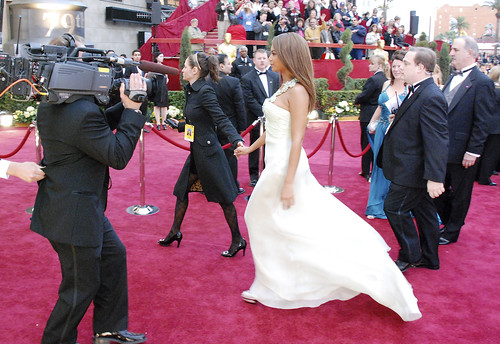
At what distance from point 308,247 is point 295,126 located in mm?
828

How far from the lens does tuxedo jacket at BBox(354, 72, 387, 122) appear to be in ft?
23.4

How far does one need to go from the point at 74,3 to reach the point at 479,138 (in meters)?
14.8

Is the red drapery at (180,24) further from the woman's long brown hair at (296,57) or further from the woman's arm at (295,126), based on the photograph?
the woman's arm at (295,126)

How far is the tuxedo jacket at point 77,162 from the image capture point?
2457 millimetres

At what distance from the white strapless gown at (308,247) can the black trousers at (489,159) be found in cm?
486

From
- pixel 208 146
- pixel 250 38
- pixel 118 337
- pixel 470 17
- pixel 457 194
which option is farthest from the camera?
pixel 470 17

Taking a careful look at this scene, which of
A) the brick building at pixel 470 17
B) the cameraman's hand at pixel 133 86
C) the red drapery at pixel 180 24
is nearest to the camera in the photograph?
the cameraman's hand at pixel 133 86

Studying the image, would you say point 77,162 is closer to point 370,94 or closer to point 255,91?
point 255,91

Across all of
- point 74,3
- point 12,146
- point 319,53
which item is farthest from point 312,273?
point 74,3

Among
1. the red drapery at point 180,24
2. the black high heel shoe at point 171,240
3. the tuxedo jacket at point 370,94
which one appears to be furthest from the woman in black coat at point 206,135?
the red drapery at point 180,24

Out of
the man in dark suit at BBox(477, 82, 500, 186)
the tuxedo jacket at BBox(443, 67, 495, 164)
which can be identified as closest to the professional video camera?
the tuxedo jacket at BBox(443, 67, 495, 164)

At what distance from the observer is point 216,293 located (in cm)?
384

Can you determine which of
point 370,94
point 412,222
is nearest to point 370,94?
point 370,94

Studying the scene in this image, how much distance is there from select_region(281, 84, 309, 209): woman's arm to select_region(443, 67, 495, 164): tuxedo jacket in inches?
84.5
